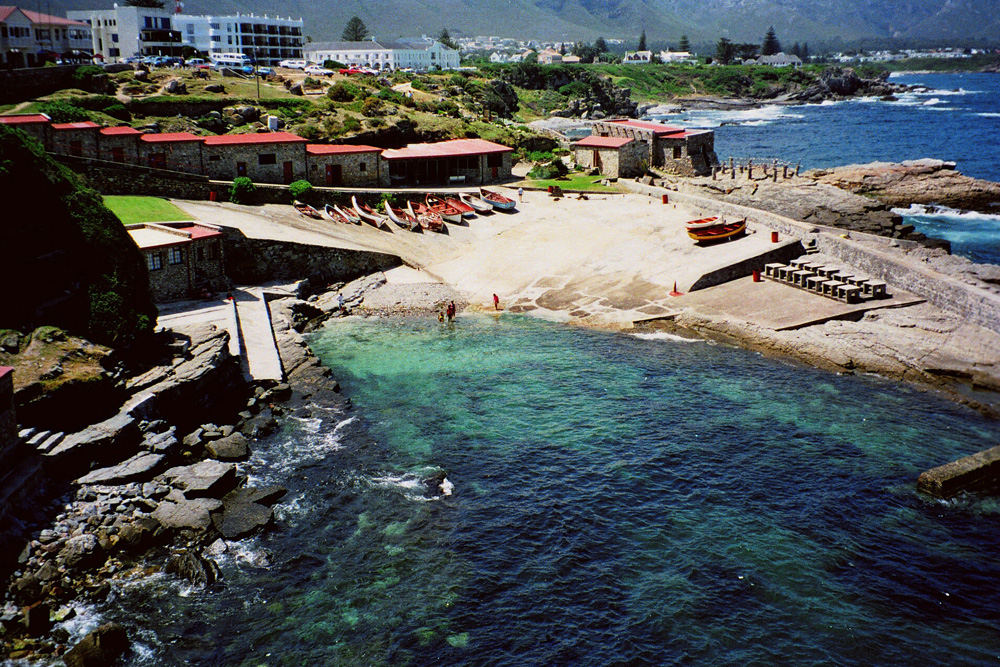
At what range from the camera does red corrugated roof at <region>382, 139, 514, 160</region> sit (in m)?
67.5

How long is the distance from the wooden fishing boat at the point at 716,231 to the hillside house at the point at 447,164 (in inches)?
988

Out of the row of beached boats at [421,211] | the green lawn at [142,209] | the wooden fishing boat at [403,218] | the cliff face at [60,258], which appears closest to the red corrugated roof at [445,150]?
the row of beached boats at [421,211]

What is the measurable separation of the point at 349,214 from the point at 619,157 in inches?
1040

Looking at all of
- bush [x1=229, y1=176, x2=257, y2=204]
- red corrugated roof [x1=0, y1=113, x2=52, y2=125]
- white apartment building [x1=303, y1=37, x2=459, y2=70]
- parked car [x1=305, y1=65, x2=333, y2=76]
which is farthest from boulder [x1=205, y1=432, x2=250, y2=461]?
white apartment building [x1=303, y1=37, x2=459, y2=70]

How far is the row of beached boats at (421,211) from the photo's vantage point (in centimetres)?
5841

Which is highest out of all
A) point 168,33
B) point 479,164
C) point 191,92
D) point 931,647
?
point 168,33

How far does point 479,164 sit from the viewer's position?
235ft

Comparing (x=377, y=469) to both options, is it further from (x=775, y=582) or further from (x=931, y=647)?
(x=931, y=647)

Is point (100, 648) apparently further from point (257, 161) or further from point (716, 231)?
point (257, 161)

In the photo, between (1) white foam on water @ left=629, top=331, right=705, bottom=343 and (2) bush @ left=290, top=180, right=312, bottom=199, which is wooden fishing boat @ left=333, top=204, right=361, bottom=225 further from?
(1) white foam on water @ left=629, top=331, right=705, bottom=343

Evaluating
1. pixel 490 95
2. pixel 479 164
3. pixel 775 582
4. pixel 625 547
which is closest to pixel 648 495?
pixel 625 547

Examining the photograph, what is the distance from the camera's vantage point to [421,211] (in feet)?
203

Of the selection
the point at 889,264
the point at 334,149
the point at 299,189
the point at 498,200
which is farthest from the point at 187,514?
the point at 334,149

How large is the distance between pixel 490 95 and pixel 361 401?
107m
